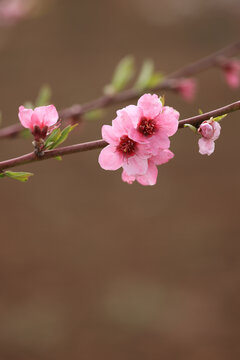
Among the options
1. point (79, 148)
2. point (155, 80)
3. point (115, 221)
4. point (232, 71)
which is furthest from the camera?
point (115, 221)

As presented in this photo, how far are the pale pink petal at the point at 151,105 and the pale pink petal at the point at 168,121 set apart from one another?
1cm

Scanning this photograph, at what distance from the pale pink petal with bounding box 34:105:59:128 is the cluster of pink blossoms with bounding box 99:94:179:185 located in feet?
0.33

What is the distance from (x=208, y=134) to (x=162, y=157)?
3.6 inches

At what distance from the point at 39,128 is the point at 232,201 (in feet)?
10.2

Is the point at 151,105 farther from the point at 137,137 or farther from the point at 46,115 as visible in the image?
the point at 46,115

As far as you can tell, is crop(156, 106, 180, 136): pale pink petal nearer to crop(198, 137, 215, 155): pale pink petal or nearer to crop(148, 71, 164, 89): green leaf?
crop(198, 137, 215, 155): pale pink petal

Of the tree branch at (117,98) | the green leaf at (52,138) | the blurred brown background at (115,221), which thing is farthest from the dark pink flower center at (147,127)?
the blurred brown background at (115,221)

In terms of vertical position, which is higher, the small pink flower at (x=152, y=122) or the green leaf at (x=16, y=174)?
the small pink flower at (x=152, y=122)

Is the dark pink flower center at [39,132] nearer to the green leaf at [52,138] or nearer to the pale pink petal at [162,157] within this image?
the green leaf at [52,138]

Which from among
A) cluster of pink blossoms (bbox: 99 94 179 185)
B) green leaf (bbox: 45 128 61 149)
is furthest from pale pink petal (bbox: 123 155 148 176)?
green leaf (bbox: 45 128 61 149)

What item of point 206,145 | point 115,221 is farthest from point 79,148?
point 115,221

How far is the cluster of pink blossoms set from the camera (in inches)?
28.2

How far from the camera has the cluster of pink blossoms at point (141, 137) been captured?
2.35 ft

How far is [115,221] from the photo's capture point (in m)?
3.49
